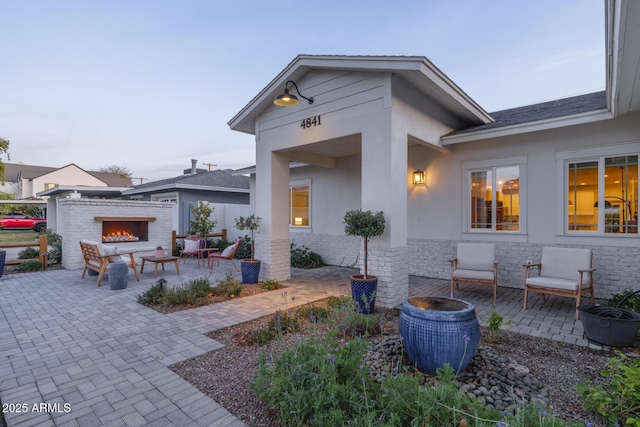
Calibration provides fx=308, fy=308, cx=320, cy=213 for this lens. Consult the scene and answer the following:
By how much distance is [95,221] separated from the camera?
9242 mm

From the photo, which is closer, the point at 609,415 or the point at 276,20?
the point at 609,415

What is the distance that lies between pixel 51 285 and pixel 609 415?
8980mm

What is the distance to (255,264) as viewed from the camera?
6766 millimetres

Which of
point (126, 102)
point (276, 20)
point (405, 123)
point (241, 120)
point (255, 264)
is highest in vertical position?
point (276, 20)

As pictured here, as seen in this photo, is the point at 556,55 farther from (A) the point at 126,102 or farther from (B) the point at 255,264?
(A) the point at 126,102

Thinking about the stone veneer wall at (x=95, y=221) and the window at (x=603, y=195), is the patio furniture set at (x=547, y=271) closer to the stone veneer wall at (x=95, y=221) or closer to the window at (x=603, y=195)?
the window at (x=603, y=195)

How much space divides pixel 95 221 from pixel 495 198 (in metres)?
10.9

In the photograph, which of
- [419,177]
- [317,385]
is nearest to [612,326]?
[317,385]

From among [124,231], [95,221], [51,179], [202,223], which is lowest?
[124,231]

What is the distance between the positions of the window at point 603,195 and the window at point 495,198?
0.89 meters

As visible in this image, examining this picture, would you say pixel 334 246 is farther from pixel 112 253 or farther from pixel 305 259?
pixel 112 253

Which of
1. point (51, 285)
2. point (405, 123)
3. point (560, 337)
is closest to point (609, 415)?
point (560, 337)

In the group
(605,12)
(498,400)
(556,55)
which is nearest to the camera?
(498,400)

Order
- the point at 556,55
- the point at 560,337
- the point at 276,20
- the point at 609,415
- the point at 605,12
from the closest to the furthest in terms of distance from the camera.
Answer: the point at 609,415 < the point at 605,12 < the point at 560,337 < the point at 276,20 < the point at 556,55
